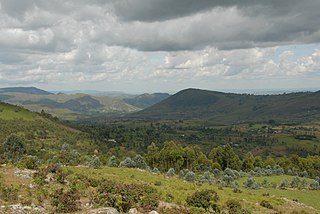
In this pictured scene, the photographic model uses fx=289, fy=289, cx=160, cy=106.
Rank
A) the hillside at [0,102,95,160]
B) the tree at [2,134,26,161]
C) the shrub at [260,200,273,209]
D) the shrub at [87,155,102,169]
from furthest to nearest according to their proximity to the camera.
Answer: the hillside at [0,102,95,160]
the tree at [2,134,26,161]
the shrub at [87,155,102,169]
the shrub at [260,200,273,209]

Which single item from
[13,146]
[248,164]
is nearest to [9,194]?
[13,146]

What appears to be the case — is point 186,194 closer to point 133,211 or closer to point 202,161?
point 133,211

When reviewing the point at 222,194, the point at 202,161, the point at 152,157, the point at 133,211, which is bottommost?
the point at 202,161

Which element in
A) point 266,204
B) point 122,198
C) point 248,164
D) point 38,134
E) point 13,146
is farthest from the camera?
point 38,134

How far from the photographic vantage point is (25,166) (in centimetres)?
3209

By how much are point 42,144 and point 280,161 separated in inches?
4000

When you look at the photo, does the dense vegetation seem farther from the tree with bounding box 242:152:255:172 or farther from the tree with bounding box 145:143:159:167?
the tree with bounding box 242:152:255:172

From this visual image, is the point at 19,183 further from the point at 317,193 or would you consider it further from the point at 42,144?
the point at 42,144

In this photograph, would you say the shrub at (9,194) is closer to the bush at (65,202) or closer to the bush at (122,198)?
the bush at (65,202)

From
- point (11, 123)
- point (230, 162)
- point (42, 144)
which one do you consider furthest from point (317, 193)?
point (11, 123)

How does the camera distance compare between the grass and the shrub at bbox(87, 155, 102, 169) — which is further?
the shrub at bbox(87, 155, 102, 169)

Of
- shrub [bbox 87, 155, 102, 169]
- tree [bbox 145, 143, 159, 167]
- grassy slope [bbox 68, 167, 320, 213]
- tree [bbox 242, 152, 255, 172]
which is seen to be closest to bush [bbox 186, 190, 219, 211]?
grassy slope [bbox 68, 167, 320, 213]

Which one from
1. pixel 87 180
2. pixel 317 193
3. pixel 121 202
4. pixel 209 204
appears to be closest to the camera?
pixel 121 202

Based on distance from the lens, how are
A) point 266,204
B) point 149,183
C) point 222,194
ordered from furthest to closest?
point 149,183
point 222,194
point 266,204
